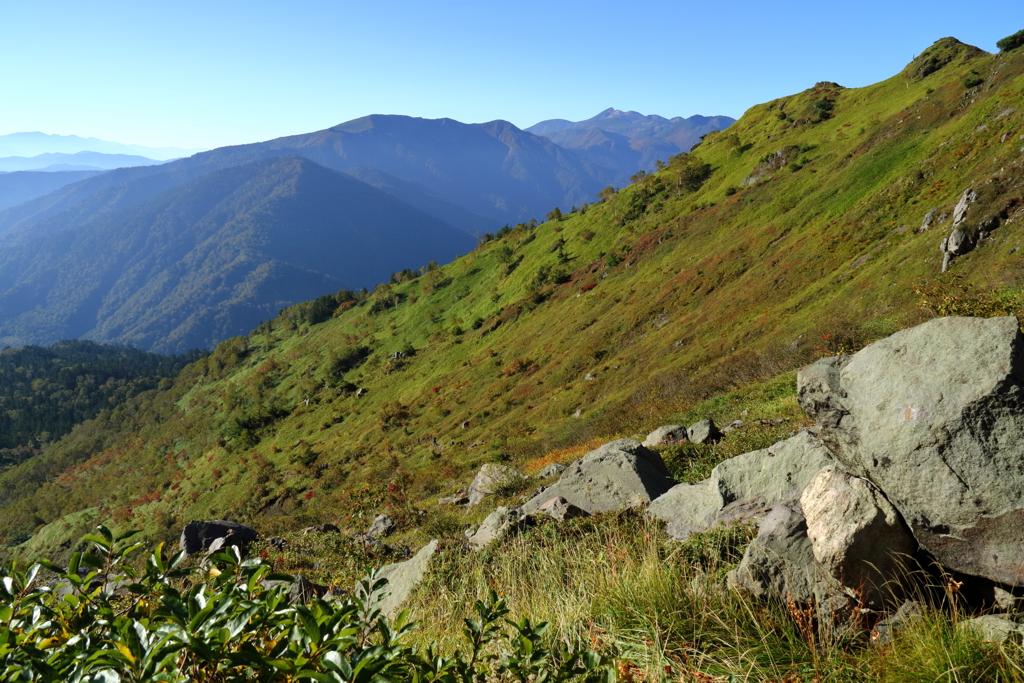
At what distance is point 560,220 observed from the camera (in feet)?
272

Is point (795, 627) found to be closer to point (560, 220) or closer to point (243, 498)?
point (243, 498)

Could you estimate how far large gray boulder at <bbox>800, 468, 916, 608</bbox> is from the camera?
4.76m

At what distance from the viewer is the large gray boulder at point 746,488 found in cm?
703

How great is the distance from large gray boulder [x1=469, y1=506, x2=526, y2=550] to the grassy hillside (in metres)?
4.40

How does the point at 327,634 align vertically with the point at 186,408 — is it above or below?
above

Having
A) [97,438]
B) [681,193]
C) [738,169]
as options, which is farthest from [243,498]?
[97,438]

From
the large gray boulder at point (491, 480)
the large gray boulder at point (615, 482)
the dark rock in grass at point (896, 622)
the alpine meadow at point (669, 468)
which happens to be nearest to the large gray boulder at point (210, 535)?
the alpine meadow at point (669, 468)

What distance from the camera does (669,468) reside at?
12.7m

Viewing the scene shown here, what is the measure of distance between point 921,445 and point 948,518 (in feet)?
2.27

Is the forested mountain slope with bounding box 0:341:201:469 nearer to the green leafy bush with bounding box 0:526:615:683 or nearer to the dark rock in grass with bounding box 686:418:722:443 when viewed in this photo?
the dark rock in grass with bounding box 686:418:722:443

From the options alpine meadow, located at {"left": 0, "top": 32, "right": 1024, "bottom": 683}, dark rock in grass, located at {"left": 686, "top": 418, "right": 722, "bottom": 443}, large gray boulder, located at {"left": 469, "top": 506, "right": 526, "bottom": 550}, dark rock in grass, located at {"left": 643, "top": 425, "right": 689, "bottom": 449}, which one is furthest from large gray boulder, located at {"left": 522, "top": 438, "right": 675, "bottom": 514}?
dark rock in grass, located at {"left": 643, "top": 425, "right": 689, "bottom": 449}

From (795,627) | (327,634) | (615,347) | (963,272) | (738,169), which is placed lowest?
(615,347)

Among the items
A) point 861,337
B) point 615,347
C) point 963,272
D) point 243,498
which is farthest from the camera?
point 243,498

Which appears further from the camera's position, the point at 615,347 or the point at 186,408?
the point at 186,408
